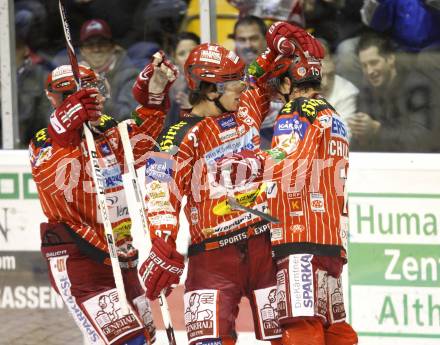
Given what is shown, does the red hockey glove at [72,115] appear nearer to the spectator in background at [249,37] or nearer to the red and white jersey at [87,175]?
the red and white jersey at [87,175]

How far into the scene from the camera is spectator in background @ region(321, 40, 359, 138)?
6863mm

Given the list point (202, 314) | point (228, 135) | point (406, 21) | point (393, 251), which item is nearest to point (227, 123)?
point (228, 135)

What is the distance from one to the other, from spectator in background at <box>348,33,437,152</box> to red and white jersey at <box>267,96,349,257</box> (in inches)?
56.6

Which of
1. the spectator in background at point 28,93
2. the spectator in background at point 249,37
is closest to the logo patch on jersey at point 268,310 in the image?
the spectator in background at point 249,37

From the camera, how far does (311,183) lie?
5.36 meters

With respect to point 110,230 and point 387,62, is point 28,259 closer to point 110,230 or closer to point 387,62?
point 110,230

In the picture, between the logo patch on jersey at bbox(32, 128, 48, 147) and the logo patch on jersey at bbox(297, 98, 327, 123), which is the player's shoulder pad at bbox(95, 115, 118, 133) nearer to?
the logo patch on jersey at bbox(32, 128, 48, 147)

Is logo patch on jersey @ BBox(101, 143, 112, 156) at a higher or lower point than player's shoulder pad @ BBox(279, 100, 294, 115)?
lower

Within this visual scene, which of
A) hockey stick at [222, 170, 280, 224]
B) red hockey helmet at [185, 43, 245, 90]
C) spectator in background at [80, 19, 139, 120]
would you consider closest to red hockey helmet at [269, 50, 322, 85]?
red hockey helmet at [185, 43, 245, 90]

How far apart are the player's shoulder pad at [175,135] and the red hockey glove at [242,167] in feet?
0.80

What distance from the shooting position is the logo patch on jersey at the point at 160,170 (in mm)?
5336

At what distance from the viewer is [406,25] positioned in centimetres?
675

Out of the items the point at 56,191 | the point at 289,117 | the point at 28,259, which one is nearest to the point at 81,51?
the point at 28,259

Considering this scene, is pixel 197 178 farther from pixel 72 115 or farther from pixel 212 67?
pixel 72 115
